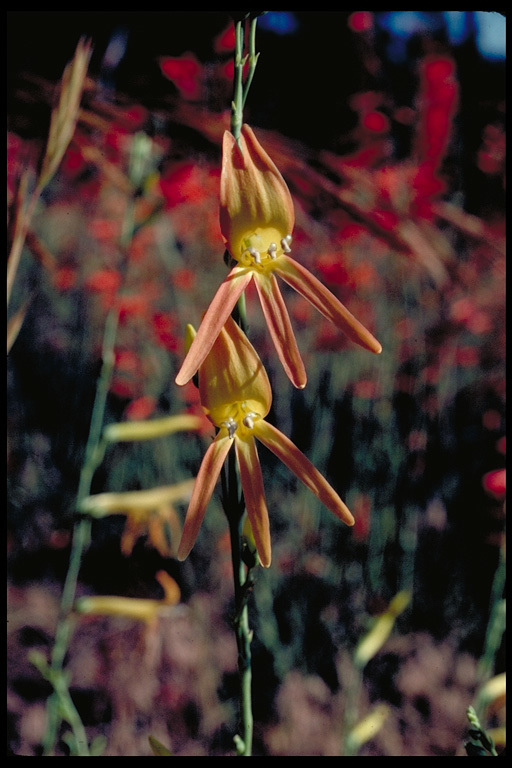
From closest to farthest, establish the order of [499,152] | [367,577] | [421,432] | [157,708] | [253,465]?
[253,465]
[157,708]
[367,577]
[421,432]
[499,152]

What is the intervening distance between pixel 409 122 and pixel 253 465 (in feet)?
6.82

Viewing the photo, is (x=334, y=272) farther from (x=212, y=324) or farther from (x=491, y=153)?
(x=212, y=324)

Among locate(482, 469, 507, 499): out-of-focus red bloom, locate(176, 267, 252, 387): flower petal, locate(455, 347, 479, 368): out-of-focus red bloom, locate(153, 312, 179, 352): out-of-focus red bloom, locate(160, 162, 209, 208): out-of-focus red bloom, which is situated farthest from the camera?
locate(455, 347, 479, 368): out-of-focus red bloom

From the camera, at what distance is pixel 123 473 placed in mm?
1783

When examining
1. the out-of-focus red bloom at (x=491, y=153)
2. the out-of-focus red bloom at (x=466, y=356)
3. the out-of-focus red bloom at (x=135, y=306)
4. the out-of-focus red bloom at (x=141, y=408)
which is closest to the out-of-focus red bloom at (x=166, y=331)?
the out-of-focus red bloom at (x=135, y=306)

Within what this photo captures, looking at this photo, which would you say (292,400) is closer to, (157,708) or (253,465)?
(157,708)

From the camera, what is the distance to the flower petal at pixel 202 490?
0.29 metres

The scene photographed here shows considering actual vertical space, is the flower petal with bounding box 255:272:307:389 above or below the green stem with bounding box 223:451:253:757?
above

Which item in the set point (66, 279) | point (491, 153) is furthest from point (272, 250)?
point (491, 153)

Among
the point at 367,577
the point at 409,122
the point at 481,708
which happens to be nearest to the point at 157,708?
the point at 367,577

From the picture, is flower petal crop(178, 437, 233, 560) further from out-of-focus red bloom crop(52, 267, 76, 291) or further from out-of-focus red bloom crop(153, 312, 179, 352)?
out-of-focus red bloom crop(52, 267, 76, 291)

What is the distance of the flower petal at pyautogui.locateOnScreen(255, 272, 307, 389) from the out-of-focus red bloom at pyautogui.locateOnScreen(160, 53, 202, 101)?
1429mm

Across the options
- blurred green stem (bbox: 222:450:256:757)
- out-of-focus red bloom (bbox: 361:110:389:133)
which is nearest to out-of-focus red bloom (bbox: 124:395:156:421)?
out-of-focus red bloom (bbox: 361:110:389:133)

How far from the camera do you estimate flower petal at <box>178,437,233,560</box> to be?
289 millimetres
